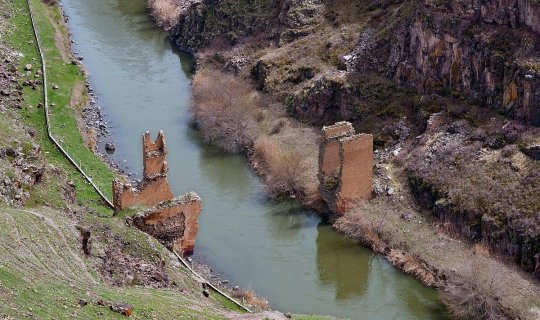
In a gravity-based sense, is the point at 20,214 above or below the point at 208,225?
above

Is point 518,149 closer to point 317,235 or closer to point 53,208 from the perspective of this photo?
point 317,235

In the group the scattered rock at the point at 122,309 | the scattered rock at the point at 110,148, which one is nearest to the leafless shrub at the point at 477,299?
the scattered rock at the point at 122,309

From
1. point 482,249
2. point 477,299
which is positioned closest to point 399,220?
point 482,249

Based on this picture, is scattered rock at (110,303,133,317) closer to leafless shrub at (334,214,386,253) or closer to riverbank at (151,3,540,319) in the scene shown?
riverbank at (151,3,540,319)

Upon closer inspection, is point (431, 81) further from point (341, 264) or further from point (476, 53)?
point (341, 264)

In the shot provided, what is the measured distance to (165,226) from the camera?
35531 mm

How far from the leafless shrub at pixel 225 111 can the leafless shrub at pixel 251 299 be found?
1494 cm

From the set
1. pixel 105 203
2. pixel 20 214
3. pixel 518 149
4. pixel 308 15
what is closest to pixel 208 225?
pixel 105 203

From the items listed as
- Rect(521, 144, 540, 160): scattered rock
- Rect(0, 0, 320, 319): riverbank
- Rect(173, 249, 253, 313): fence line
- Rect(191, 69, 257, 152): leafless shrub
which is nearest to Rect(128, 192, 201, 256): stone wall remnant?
Rect(173, 249, 253, 313): fence line

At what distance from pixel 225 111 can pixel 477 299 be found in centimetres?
2138

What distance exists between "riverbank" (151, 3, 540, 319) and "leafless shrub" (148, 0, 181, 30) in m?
12.1

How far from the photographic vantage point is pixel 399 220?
131ft

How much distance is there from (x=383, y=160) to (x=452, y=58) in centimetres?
716

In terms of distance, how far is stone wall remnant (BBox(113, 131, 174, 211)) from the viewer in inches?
1420
